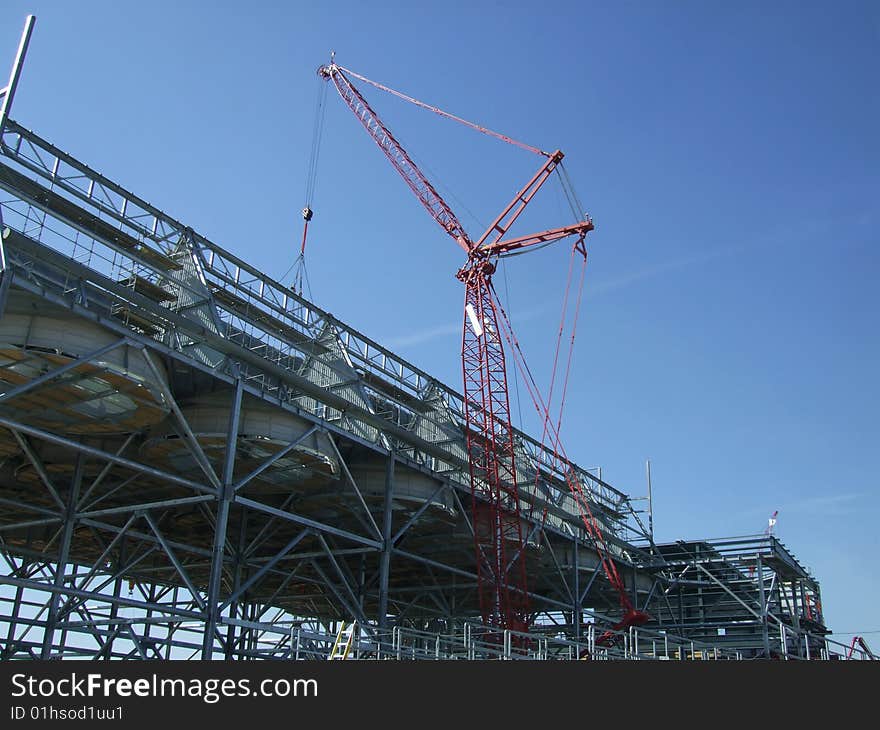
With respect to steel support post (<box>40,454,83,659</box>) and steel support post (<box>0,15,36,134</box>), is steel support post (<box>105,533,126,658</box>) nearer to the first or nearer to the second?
steel support post (<box>40,454,83,659</box>)

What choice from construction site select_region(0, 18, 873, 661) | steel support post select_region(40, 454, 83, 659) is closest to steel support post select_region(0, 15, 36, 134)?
construction site select_region(0, 18, 873, 661)

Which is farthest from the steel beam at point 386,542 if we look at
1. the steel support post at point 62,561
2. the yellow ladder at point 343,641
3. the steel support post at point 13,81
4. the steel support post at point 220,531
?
the steel support post at point 13,81

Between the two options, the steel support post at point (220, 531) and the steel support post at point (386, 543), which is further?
the steel support post at point (386, 543)

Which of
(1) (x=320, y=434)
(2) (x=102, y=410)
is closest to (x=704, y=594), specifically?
(1) (x=320, y=434)

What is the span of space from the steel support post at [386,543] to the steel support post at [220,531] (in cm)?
873

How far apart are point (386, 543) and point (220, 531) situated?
405 inches

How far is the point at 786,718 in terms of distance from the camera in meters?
17.9

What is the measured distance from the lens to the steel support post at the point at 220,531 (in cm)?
2914

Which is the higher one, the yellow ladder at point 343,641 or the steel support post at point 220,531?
the steel support post at point 220,531

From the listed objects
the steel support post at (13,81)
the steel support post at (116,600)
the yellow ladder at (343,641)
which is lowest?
the yellow ladder at (343,641)

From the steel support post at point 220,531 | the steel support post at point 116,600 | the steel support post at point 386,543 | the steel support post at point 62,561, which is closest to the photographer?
the steel support post at point 220,531

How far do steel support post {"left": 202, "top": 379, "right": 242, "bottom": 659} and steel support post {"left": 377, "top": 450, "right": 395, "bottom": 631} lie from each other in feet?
28.6

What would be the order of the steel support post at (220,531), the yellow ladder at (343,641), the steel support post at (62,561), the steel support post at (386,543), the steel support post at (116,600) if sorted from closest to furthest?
the yellow ladder at (343,641)
the steel support post at (220,531)
the steel support post at (62,561)
the steel support post at (116,600)
the steel support post at (386,543)

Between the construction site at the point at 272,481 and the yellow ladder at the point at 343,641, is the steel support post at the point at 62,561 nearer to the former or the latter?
the construction site at the point at 272,481
